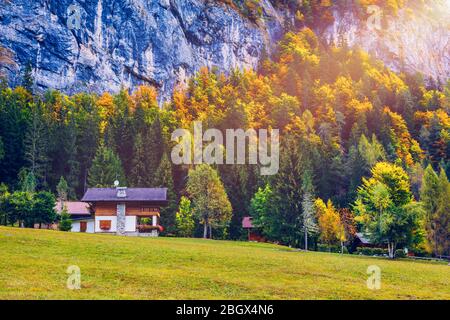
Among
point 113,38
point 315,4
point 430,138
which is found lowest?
point 430,138

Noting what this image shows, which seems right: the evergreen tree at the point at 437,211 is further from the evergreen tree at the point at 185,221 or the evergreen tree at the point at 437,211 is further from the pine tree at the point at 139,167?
the pine tree at the point at 139,167

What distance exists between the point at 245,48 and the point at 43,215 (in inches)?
4407

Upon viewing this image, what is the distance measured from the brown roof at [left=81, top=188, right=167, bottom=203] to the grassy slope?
81.2 feet

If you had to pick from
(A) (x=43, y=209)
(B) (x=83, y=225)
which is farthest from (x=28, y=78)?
(A) (x=43, y=209)

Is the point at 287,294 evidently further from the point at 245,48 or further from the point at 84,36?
the point at 245,48

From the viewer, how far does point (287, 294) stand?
81.2 feet

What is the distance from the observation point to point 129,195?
6712 cm

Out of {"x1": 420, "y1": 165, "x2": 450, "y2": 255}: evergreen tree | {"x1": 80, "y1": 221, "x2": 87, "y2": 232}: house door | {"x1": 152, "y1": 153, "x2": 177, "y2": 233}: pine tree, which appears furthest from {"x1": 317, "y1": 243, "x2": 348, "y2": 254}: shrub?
{"x1": 80, "y1": 221, "x2": 87, "y2": 232}: house door

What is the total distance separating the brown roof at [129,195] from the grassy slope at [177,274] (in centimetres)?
2476

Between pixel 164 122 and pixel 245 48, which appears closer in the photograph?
pixel 164 122

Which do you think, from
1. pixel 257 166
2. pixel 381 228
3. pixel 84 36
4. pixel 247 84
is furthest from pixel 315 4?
pixel 381 228

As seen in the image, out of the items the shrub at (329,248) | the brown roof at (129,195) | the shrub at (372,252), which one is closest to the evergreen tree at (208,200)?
the brown roof at (129,195)

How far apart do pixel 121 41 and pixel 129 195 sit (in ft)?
235

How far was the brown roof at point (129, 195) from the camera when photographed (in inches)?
2601
